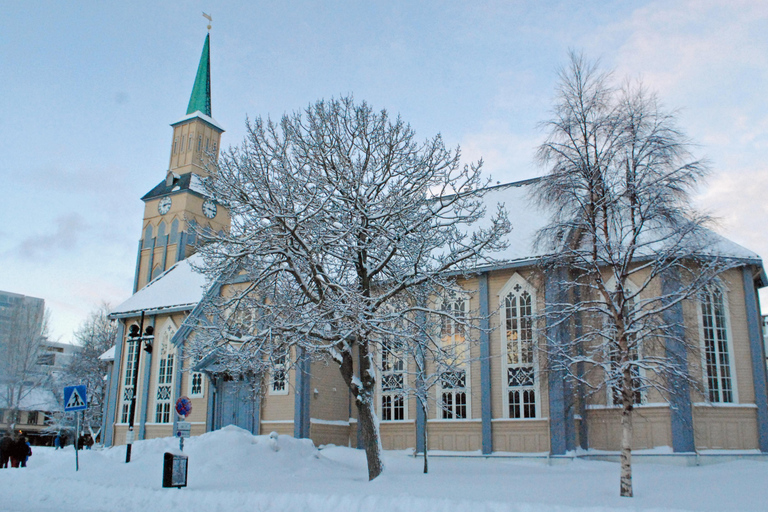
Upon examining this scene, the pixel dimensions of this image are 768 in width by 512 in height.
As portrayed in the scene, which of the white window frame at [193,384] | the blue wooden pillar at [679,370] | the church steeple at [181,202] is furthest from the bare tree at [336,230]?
the church steeple at [181,202]

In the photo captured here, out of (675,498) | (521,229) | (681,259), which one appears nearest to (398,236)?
(681,259)

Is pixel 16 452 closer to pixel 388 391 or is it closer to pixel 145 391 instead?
pixel 145 391

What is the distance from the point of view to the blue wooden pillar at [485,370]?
2039cm

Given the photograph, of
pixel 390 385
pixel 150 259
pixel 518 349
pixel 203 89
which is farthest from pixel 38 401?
pixel 518 349

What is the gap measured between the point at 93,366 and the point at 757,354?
143 feet

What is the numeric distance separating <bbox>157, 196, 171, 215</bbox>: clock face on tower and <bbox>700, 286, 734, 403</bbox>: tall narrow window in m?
32.1

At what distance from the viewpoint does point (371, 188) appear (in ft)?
47.5

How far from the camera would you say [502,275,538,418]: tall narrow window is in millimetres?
20248

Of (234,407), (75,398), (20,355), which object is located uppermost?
(20,355)

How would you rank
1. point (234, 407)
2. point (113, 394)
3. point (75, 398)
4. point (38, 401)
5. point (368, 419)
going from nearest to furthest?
point (368, 419) → point (75, 398) → point (234, 407) → point (113, 394) → point (38, 401)

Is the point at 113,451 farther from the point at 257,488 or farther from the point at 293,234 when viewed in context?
the point at 293,234

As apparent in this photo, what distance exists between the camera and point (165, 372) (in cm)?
2772

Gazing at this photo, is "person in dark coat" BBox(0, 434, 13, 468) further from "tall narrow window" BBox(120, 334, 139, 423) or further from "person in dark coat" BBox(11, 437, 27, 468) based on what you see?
"tall narrow window" BBox(120, 334, 139, 423)

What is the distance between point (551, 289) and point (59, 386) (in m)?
47.9
